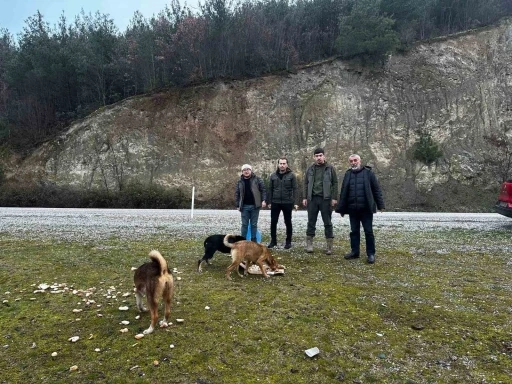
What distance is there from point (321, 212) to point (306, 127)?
24.4 meters

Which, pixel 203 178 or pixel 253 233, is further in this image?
pixel 203 178

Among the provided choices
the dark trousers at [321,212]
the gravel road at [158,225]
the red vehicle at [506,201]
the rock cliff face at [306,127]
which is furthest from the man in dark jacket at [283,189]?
the rock cliff face at [306,127]

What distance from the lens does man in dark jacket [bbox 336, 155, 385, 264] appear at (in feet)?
28.1

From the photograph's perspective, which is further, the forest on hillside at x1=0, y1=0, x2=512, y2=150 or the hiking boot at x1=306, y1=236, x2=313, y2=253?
the forest on hillside at x1=0, y1=0, x2=512, y2=150

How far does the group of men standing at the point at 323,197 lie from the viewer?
340 inches

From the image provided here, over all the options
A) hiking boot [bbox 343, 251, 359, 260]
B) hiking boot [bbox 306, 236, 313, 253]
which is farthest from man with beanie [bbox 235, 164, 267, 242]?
hiking boot [bbox 343, 251, 359, 260]

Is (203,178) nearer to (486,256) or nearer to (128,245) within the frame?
(128,245)

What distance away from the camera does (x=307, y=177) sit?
9641mm

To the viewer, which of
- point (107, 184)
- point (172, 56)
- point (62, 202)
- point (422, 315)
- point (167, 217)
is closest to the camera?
point (422, 315)

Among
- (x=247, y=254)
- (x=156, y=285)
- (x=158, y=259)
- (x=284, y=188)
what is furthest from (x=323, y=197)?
(x=156, y=285)

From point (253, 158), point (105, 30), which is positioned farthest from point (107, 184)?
point (105, 30)

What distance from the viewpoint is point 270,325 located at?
512 cm

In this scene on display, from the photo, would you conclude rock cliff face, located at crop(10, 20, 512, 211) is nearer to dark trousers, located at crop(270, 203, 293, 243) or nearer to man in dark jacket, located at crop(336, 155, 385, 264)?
dark trousers, located at crop(270, 203, 293, 243)

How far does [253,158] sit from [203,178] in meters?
4.48
